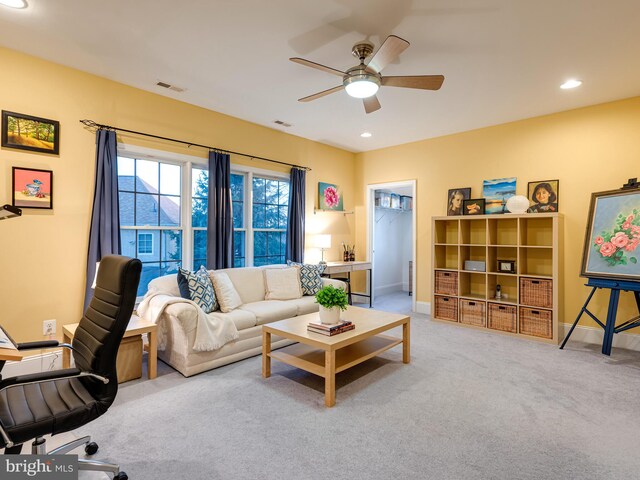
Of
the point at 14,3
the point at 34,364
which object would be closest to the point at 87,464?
the point at 34,364

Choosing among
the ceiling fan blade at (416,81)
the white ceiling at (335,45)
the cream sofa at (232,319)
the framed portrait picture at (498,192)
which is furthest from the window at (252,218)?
the framed portrait picture at (498,192)

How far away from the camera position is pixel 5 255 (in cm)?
298

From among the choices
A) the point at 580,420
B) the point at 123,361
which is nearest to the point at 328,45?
the point at 123,361

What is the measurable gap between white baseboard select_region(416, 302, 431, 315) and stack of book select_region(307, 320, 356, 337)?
3.03m

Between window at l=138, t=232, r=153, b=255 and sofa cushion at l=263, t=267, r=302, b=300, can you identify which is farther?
sofa cushion at l=263, t=267, r=302, b=300

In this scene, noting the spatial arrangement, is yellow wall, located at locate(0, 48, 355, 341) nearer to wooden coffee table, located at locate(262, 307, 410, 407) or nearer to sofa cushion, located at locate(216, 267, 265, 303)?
sofa cushion, located at locate(216, 267, 265, 303)

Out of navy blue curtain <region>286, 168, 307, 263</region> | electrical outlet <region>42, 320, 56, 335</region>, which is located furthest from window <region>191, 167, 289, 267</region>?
electrical outlet <region>42, 320, 56, 335</region>

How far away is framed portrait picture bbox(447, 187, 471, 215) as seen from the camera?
522 cm

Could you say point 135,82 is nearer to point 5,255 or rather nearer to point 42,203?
point 42,203

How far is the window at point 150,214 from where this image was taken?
12.5 feet

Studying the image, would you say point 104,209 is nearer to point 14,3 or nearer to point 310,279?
point 14,3

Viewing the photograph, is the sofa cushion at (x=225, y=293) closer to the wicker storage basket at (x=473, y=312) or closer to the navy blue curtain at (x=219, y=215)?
the navy blue curtain at (x=219, y=215)

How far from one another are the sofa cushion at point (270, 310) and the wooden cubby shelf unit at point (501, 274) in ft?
7.67

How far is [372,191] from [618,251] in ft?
12.2
